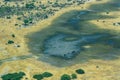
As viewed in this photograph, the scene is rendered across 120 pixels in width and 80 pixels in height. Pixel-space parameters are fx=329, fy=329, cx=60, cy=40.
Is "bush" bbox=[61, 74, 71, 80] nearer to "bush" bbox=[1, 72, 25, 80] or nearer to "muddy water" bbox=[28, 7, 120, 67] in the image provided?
"muddy water" bbox=[28, 7, 120, 67]

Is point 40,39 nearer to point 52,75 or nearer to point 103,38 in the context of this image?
point 103,38

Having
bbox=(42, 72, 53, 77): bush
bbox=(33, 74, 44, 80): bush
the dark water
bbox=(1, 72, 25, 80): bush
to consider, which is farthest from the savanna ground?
bbox=(1, 72, 25, 80): bush

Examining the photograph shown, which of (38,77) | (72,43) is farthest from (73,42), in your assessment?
(38,77)

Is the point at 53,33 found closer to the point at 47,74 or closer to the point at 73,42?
the point at 73,42

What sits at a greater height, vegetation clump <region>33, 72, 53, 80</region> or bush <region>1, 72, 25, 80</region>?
bush <region>1, 72, 25, 80</region>

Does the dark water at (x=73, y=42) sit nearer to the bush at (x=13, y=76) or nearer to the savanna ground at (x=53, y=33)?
the savanna ground at (x=53, y=33)

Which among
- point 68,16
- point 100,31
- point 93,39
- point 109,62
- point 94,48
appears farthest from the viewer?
point 68,16

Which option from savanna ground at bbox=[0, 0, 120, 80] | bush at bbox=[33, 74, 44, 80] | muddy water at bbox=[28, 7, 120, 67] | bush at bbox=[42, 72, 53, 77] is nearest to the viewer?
bush at bbox=[33, 74, 44, 80]

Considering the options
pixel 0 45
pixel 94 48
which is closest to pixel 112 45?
pixel 94 48
